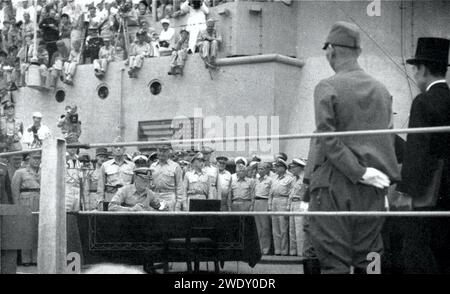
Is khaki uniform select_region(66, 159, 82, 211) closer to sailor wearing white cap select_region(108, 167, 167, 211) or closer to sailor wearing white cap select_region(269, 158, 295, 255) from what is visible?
sailor wearing white cap select_region(108, 167, 167, 211)

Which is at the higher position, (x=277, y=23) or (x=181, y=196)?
(x=277, y=23)

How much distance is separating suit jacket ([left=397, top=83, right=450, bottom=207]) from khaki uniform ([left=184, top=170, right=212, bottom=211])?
8885 mm

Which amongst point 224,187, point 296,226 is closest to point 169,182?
point 224,187

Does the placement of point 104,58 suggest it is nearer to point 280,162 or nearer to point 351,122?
point 280,162

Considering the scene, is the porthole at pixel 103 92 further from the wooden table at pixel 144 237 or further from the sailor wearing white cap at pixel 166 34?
the wooden table at pixel 144 237

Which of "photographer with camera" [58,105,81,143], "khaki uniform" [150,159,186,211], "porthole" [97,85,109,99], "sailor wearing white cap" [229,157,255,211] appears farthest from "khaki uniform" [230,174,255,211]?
"porthole" [97,85,109,99]

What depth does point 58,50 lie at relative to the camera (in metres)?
22.9

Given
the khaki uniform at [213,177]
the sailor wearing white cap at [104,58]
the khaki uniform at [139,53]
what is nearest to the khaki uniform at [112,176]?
the khaki uniform at [213,177]

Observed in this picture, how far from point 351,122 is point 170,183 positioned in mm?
9053

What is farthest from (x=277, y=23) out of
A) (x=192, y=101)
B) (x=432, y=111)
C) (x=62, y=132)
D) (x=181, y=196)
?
(x=432, y=111)

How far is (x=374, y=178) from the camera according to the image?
4.66 meters

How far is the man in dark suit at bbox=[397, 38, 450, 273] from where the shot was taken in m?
5.06

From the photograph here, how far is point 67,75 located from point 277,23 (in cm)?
608
